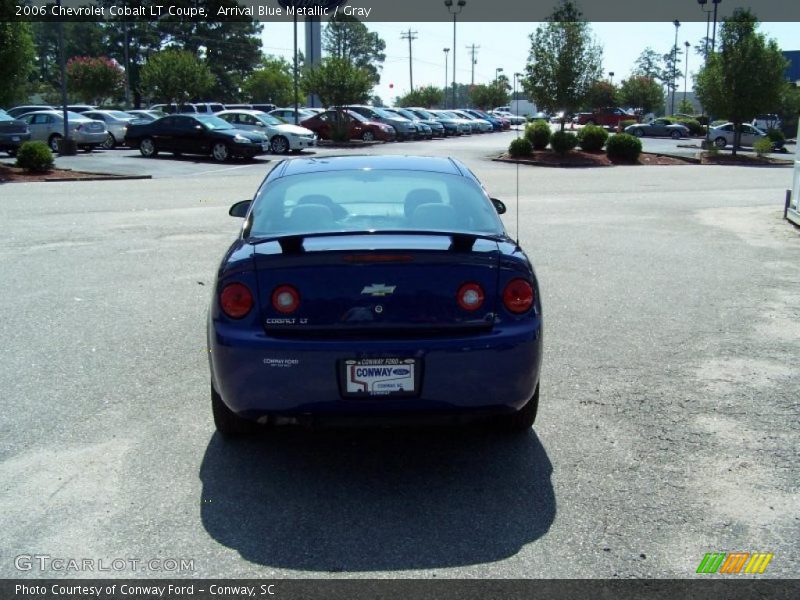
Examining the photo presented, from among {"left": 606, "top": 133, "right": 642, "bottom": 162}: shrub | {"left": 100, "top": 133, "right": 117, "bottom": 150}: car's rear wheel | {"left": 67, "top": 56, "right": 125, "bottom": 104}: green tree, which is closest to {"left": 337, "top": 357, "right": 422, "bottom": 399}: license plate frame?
{"left": 606, "top": 133, "right": 642, "bottom": 162}: shrub

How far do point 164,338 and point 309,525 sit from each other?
350cm

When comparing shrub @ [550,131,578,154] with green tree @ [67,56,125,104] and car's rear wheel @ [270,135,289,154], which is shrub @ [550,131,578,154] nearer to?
car's rear wheel @ [270,135,289,154]

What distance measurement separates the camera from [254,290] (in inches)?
164

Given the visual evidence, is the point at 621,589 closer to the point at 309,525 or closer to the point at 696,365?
the point at 309,525

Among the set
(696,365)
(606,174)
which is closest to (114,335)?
(696,365)

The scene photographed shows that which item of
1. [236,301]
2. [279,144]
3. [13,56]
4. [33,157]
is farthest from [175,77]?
[236,301]

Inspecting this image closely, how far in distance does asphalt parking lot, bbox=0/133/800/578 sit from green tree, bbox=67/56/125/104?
5937cm

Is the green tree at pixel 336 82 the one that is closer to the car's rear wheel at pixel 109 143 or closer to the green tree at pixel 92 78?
the car's rear wheel at pixel 109 143

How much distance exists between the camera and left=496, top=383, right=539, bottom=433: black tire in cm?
477

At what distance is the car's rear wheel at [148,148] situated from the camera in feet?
101

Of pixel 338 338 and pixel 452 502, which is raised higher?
pixel 338 338
